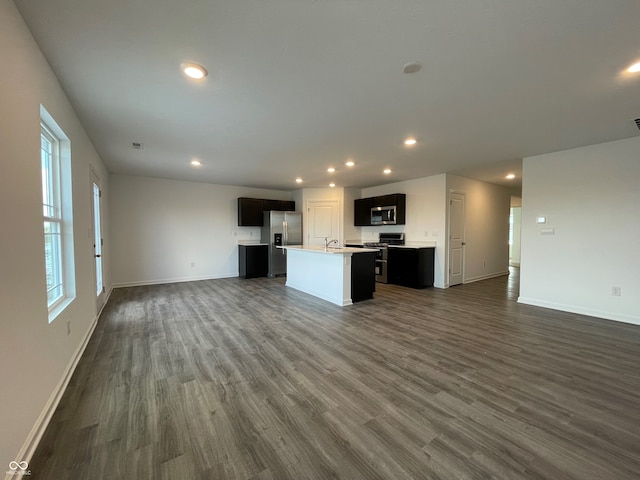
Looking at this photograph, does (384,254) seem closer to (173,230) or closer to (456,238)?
(456,238)

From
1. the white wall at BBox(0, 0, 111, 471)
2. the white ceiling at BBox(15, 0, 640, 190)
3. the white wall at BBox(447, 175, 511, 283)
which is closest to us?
the white wall at BBox(0, 0, 111, 471)

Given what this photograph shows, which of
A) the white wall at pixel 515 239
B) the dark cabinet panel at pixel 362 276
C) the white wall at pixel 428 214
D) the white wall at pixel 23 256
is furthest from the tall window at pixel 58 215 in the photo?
the white wall at pixel 515 239

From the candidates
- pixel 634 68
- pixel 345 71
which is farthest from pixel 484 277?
pixel 345 71

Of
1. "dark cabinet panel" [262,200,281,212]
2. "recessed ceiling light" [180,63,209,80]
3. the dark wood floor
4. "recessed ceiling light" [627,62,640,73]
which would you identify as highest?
"recessed ceiling light" [627,62,640,73]

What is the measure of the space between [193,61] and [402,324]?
360 centimetres

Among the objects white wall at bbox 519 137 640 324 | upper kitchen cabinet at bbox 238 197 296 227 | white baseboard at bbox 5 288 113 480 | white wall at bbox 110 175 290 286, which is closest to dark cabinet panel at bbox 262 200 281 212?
upper kitchen cabinet at bbox 238 197 296 227

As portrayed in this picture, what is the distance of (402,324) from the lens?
3.62 m

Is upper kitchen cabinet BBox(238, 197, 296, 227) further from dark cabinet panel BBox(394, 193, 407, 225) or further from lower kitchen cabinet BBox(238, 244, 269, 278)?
dark cabinet panel BBox(394, 193, 407, 225)

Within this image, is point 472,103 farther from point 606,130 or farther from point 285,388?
point 285,388

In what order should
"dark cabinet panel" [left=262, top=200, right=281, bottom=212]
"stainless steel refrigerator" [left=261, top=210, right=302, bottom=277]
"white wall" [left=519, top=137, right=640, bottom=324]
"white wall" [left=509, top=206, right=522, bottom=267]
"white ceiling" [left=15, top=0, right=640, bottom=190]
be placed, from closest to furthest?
"white ceiling" [left=15, top=0, right=640, bottom=190] → "white wall" [left=519, top=137, right=640, bottom=324] → "stainless steel refrigerator" [left=261, top=210, right=302, bottom=277] → "dark cabinet panel" [left=262, top=200, right=281, bottom=212] → "white wall" [left=509, top=206, right=522, bottom=267]

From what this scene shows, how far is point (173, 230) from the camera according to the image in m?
6.65

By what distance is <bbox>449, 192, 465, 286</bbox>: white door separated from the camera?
602 centimetres

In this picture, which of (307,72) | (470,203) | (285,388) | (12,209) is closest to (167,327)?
(285,388)

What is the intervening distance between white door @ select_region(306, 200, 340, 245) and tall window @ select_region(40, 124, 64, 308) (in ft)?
18.9
